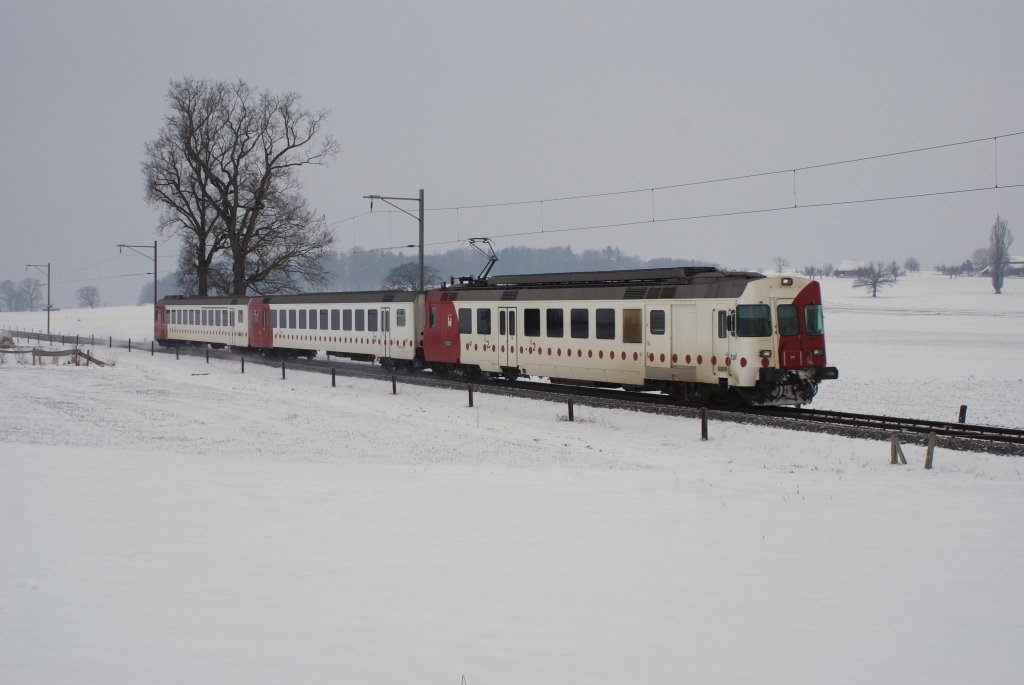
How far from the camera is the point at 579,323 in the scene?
23953 mm

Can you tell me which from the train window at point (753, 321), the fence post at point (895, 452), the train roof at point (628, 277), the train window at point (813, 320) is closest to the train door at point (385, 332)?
the train roof at point (628, 277)

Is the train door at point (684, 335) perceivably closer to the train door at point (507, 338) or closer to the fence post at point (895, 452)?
the train door at point (507, 338)

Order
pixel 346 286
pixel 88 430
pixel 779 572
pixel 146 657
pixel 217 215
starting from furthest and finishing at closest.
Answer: pixel 346 286, pixel 217 215, pixel 88 430, pixel 779 572, pixel 146 657

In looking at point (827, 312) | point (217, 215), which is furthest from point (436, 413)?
point (827, 312)

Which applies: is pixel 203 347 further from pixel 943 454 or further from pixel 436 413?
pixel 943 454

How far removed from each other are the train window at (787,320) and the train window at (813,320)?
312 mm

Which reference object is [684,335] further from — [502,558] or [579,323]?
[502,558]

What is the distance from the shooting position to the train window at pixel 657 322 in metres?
21.5

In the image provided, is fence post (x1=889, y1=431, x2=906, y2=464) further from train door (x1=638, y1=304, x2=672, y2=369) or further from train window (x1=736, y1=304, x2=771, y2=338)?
train door (x1=638, y1=304, x2=672, y2=369)

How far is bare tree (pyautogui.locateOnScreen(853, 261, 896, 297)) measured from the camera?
11950cm

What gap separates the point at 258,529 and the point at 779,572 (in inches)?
209

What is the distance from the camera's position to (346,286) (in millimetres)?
175625

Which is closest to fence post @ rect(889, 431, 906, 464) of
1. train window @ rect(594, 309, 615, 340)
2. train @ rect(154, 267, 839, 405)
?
train @ rect(154, 267, 839, 405)

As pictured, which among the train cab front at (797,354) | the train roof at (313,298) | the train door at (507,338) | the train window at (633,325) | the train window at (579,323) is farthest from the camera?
the train roof at (313,298)
